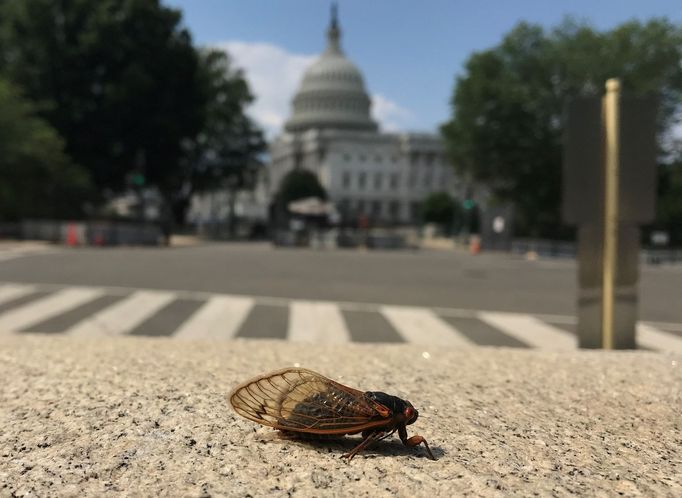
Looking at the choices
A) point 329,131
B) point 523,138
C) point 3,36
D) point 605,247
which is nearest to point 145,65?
point 3,36

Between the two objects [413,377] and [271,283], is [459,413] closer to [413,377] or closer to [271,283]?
[413,377]

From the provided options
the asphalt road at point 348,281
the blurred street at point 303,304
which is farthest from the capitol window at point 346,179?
the blurred street at point 303,304

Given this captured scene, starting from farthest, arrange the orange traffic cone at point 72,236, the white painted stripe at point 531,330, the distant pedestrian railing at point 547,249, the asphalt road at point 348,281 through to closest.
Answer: the distant pedestrian railing at point 547,249, the orange traffic cone at point 72,236, the asphalt road at point 348,281, the white painted stripe at point 531,330

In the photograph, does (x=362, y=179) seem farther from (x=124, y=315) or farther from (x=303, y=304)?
(x=124, y=315)

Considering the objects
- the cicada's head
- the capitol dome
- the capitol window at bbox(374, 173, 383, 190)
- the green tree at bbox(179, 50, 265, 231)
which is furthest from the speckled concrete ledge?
the capitol window at bbox(374, 173, 383, 190)

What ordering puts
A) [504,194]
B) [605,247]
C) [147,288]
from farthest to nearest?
[504,194] < [147,288] < [605,247]

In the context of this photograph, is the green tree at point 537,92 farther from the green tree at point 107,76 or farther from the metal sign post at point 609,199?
the metal sign post at point 609,199
